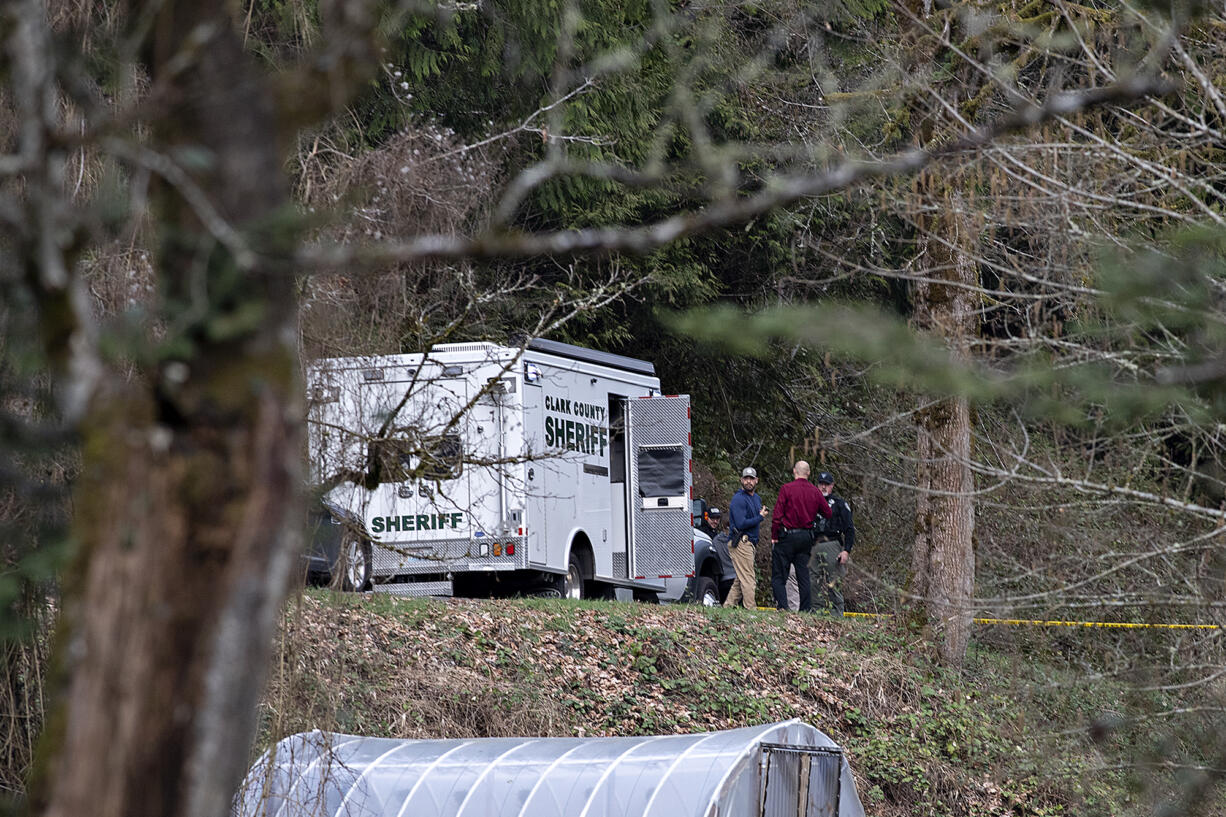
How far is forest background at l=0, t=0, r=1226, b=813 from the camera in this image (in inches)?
108

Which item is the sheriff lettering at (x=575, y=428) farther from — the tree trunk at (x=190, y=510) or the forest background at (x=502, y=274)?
the tree trunk at (x=190, y=510)

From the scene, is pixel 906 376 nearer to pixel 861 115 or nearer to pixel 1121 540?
pixel 1121 540

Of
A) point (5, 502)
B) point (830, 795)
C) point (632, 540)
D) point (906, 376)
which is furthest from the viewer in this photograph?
point (632, 540)

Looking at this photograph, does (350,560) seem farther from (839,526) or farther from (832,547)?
(832,547)

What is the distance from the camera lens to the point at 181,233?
9.29 feet

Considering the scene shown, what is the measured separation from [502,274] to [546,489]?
406cm

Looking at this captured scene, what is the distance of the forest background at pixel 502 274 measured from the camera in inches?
108

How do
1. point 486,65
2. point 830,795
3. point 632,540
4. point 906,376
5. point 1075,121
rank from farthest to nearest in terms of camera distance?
point 486,65, point 632,540, point 830,795, point 1075,121, point 906,376

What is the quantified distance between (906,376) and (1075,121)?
6.33 meters

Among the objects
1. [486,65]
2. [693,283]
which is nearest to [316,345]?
[486,65]

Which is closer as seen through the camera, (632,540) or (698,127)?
(698,127)

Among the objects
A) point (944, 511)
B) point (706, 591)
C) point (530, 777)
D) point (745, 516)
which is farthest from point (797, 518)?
point (530, 777)

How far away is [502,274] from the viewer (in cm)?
2025

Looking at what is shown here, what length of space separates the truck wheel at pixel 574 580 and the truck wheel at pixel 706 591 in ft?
11.0
